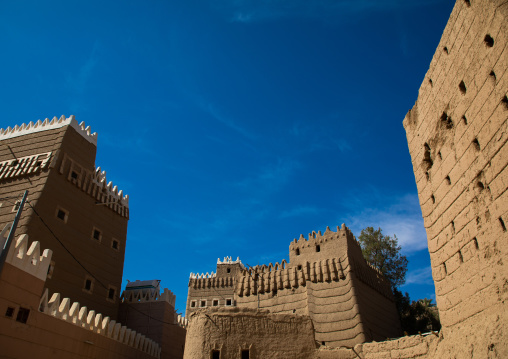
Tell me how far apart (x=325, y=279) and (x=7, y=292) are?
13802 millimetres

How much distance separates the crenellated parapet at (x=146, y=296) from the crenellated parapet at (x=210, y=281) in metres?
10.2

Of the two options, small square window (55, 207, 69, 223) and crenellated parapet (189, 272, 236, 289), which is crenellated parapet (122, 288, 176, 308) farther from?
crenellated parapet (189, 272, 236, 289)

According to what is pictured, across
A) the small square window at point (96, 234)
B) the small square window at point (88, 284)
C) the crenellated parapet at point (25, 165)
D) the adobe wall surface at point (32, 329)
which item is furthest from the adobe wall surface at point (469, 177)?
the crenellated parapet at point (25, 165)

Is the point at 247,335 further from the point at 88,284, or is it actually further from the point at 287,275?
the point at 88,284

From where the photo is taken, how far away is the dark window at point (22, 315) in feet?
38.0

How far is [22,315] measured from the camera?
11703mm

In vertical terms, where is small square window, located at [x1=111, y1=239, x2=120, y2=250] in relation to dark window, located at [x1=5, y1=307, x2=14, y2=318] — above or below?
above

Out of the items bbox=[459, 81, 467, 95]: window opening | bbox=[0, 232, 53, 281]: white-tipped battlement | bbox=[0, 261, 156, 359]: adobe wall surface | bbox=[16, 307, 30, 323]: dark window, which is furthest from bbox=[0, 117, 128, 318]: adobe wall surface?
bbox=[459, 81, 467, 95]: window opening

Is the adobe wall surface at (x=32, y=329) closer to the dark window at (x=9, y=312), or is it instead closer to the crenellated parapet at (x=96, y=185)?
the dark window at (x=9, y=312)

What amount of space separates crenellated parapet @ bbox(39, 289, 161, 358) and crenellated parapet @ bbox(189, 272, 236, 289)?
12.7 metres

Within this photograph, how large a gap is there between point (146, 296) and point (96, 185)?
6.68 m

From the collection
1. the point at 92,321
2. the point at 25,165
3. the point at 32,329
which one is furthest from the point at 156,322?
the point at 25,165


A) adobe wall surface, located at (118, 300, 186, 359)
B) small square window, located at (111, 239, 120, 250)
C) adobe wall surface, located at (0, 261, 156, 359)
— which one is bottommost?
adobe wall surface, located at (0, 261, 156, 359)

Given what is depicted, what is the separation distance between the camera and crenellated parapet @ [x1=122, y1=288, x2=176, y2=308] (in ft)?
71.2
